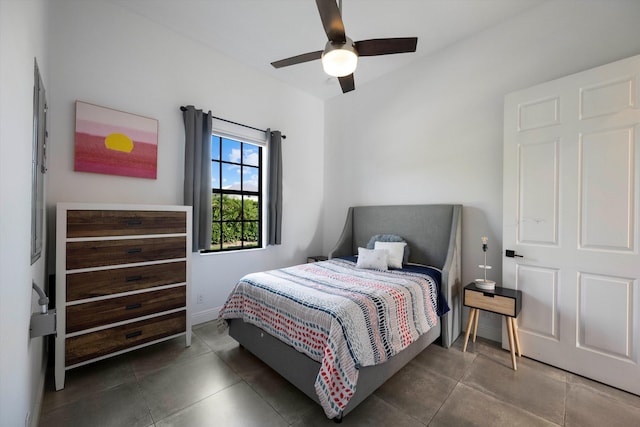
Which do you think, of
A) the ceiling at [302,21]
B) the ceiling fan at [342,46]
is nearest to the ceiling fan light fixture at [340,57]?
the ceiling fan at [342,46]

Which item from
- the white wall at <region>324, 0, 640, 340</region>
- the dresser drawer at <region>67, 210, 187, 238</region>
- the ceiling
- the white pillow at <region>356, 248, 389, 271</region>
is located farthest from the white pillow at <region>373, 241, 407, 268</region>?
the ceiling

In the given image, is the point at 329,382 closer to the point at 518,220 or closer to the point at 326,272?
the point at 326,272

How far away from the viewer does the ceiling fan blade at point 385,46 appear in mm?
1798

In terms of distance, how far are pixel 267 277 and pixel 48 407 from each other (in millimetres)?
1594

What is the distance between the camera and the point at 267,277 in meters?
2.36

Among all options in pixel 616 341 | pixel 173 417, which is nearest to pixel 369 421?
pixel 173 417

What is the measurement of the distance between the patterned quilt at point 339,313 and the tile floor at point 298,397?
325 mm

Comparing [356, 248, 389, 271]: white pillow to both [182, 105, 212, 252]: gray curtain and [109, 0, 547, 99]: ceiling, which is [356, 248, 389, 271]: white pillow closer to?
[182, 105, 212, 252]: gray curtain

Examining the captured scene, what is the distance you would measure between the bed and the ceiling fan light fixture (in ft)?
5.29

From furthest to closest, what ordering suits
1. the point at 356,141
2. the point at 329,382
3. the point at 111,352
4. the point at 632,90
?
the point at 356,141, the point at 111,352, the point at 632,90, the point at 329,382

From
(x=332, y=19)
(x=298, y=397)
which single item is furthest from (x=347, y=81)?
(x=298, y=397)

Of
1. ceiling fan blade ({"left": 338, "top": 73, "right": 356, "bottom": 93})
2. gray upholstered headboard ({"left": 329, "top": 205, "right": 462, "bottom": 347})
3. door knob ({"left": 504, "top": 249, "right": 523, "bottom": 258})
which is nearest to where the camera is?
ceiling fan blade ({"left": 338, "top": 73, "right": 356, "bottom": 93})

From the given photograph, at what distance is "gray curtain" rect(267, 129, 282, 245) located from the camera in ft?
11.9

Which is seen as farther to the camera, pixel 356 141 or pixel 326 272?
pixel 356 141
